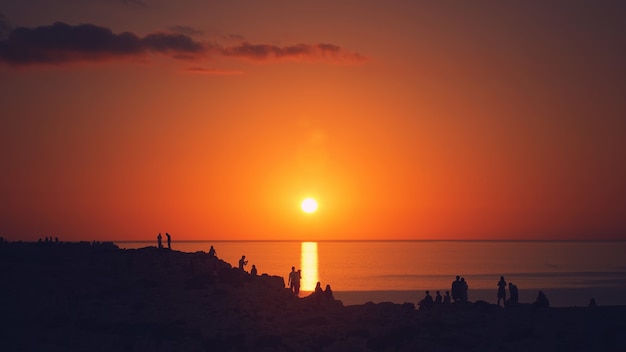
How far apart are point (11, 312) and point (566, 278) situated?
162480 millimetres

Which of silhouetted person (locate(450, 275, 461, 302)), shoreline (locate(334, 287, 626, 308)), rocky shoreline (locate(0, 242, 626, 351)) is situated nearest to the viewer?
rocky shoreline (locate(0, 242, 626, 351))

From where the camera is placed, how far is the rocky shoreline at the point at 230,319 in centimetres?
4356

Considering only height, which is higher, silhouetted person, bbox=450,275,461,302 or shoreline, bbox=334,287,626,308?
shoreline, bbox=334,287,626,308

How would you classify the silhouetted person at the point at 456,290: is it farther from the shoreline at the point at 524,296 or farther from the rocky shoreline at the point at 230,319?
the shoreline at the point at 524,296

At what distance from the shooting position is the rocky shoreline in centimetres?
4356

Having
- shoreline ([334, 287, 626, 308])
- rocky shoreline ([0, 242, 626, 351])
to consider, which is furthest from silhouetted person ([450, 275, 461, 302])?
shoreline ([334, 287, 626, 308])

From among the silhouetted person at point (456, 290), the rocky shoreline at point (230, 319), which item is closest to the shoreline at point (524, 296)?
the silhouetted person at point (456, 290)

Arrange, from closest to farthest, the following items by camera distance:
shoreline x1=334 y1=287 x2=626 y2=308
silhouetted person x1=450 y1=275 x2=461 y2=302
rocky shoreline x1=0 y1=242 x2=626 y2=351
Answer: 1. rocky shoreline x1=0 y1=242 x2=626 y2=351
2. silhouetted person x1=450 y1=275 x2=461 y2=302
3. shoreline x1=334 y1=287 x2=626 y2=308

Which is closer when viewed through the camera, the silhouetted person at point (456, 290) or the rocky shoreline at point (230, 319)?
the rocky shoreline at point (230, 319)

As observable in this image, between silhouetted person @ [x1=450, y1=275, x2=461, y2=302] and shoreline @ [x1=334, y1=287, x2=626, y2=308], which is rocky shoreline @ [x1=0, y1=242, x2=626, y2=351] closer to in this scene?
silhouetted person @ [x1=450, y1=275, x2=461, y2=302]

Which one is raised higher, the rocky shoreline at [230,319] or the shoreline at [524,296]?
the shoreline at [524,296]

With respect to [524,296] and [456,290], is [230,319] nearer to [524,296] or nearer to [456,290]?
[456,290]

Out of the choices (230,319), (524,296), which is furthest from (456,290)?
(524,296)

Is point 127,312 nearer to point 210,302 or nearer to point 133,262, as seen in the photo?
point 210,302
